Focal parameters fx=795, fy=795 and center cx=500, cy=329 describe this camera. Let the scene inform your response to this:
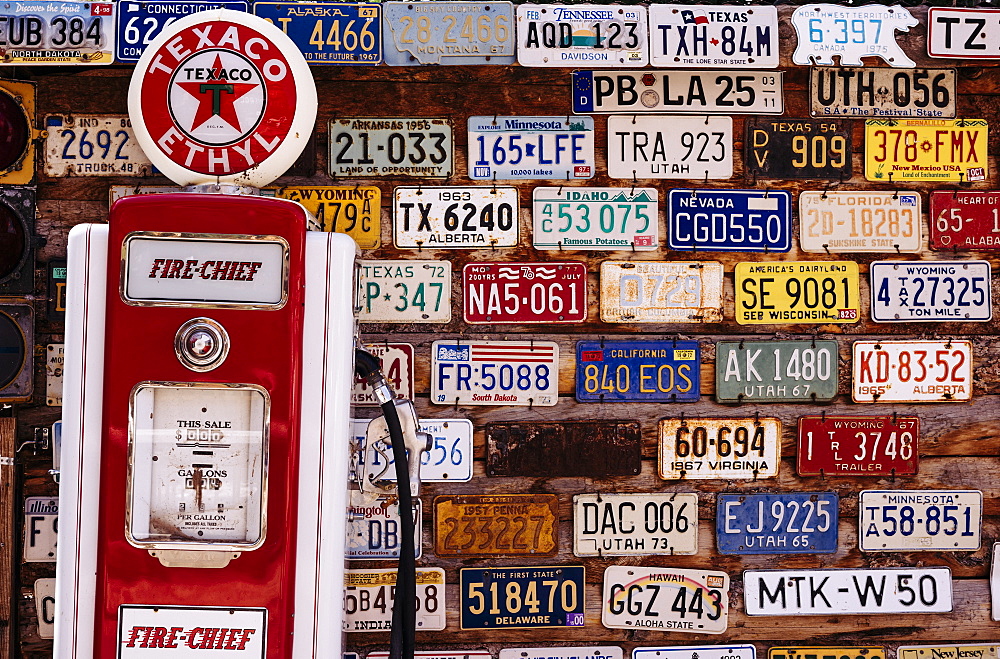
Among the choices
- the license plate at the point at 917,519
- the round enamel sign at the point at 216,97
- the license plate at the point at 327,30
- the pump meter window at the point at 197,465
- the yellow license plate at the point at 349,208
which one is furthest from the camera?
the license plate at the point at 917,519

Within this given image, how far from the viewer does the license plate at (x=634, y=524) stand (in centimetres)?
278

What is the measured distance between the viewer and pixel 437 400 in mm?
2766

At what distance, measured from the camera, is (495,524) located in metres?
2.77

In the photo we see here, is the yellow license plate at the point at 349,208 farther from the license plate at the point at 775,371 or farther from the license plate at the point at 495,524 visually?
the license plate at the point at 775,371

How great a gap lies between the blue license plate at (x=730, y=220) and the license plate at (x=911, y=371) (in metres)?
0.50

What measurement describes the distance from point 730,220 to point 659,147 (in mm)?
358

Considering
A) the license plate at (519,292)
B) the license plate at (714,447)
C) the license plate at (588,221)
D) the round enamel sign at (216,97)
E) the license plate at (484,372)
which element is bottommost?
the license plate at (714,447)

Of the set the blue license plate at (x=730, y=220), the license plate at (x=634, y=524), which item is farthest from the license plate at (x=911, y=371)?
the license plate at (x=634, y=524)

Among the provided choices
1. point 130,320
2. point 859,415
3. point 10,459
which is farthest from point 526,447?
point 10,459

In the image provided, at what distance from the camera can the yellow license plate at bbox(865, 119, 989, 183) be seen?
2809 mm

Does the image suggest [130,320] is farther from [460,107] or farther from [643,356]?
[643,356]

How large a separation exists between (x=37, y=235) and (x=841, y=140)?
2.81m

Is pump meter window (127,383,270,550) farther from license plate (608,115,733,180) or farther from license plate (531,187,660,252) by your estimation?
Result: license plate (608,115,733,180)

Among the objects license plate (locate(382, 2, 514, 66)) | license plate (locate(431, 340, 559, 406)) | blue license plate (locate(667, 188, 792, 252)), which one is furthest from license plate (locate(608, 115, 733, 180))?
license plate (locate(431, 340, 559, 406))
